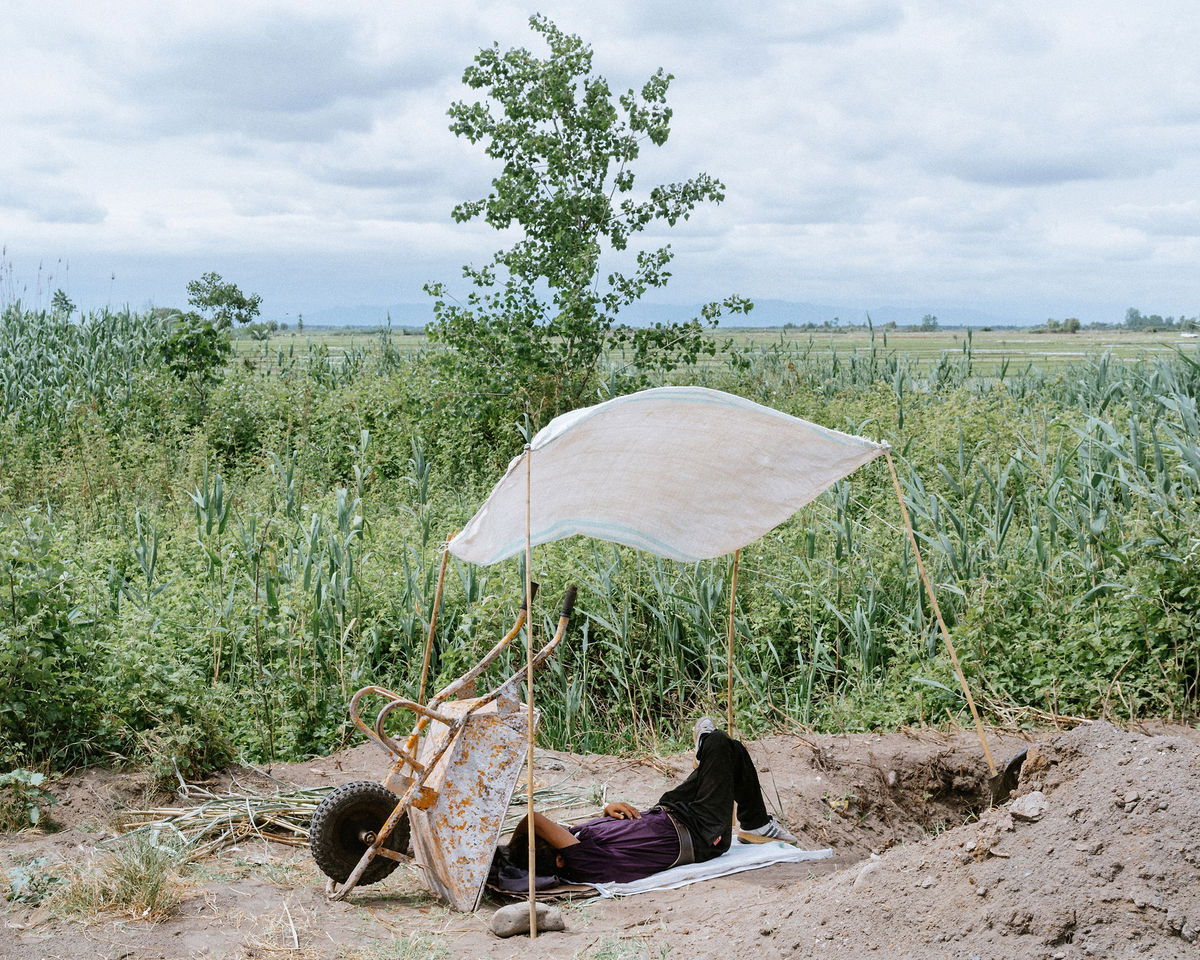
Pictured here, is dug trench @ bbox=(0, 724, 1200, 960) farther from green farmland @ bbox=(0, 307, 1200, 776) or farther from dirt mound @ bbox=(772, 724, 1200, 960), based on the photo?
green farmland @ bbox=(0, 307, 1200, 776)

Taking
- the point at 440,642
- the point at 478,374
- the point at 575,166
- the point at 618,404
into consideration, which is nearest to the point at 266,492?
the point at 478,374

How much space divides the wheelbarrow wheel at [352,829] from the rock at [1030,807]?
87.3 inches

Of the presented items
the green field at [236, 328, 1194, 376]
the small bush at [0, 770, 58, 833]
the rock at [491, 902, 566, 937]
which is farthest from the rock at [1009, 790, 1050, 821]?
the green field at [236, 328, 1194, 376]

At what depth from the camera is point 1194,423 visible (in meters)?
6.87

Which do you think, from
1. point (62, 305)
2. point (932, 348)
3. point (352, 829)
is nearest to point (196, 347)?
point (62, 305)

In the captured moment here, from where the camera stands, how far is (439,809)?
401 centimetres

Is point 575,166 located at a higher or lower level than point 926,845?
higher

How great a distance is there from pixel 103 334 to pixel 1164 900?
14060 mm

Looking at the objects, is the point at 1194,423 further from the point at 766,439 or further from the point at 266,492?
the point at 266,492

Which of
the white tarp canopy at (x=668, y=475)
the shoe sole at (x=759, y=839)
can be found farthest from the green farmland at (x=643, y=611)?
the shoe sole at (x=759, y=839)

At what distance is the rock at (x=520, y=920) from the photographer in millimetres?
3719

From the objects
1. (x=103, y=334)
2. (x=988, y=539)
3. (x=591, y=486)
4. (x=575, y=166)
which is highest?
(x=575, y=166)

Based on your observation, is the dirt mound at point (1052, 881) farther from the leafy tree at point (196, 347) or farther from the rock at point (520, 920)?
the leafy tree at point (196, 347)

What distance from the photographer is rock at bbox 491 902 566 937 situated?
12.2ft
